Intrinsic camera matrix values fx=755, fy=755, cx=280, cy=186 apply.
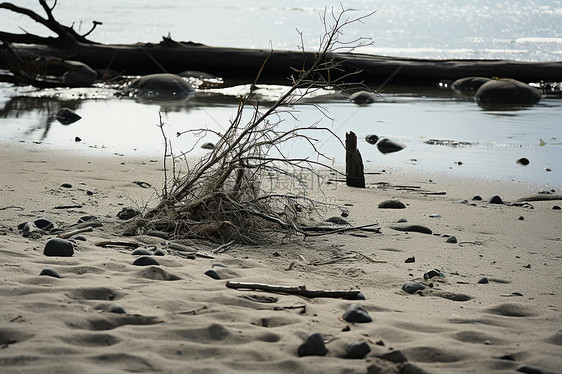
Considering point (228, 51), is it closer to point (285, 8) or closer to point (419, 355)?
point (419, 355)

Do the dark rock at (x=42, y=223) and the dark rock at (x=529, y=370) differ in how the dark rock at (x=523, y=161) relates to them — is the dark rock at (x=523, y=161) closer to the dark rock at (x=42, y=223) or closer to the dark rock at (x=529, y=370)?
the dark rock at (x=42, y=223)

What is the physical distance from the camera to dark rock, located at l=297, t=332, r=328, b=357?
3.23 metres

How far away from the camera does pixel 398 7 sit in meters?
66.3

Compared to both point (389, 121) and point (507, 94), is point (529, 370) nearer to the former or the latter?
point (389, 121)

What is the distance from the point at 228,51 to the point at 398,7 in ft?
165

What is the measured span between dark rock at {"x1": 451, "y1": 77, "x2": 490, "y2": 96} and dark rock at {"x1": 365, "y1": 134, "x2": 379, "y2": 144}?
8008 mm

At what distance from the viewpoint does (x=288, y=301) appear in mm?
3936

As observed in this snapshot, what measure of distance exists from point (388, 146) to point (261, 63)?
881 centimetres

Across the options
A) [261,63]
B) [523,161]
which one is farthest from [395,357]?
A: [261,63]

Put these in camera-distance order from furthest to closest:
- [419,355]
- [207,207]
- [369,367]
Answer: [207,207] → [419,355] → [369,367]

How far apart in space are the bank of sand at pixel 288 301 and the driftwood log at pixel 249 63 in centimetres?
1249

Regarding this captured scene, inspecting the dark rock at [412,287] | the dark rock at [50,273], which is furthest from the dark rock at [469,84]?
the dark rock at [50,273]

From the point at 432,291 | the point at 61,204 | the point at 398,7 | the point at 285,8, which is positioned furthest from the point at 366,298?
the point at 398,7

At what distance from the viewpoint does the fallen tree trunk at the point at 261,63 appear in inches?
725
